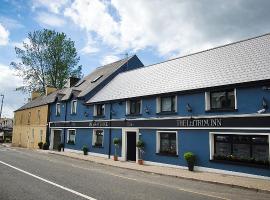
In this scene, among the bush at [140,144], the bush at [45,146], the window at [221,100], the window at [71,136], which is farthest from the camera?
the bush at [45,146]

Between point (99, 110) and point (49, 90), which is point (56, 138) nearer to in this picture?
point (49, 90)

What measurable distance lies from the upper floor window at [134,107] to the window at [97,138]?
457cm

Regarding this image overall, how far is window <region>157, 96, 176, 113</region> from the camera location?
21.4m

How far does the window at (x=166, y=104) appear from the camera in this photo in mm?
21402

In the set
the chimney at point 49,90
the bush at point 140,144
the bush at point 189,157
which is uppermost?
the chimney at point 49,90

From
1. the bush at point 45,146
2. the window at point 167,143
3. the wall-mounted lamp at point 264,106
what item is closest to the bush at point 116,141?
the window at point 167,143

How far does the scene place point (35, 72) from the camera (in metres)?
52.1

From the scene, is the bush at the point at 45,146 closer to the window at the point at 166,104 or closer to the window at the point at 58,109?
the window at the point at 58,109

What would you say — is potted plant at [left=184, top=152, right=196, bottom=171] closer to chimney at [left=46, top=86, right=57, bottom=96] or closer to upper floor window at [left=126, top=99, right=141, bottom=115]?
upper floor window at [left=126, top=99, right=141, bottom=115]

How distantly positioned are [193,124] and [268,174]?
217 inches

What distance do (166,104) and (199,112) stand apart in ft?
11.3

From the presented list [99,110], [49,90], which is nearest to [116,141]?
[99,110]

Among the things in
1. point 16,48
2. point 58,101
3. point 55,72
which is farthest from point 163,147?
point 16,48

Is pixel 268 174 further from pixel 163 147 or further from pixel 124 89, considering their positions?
pixel 124 89
